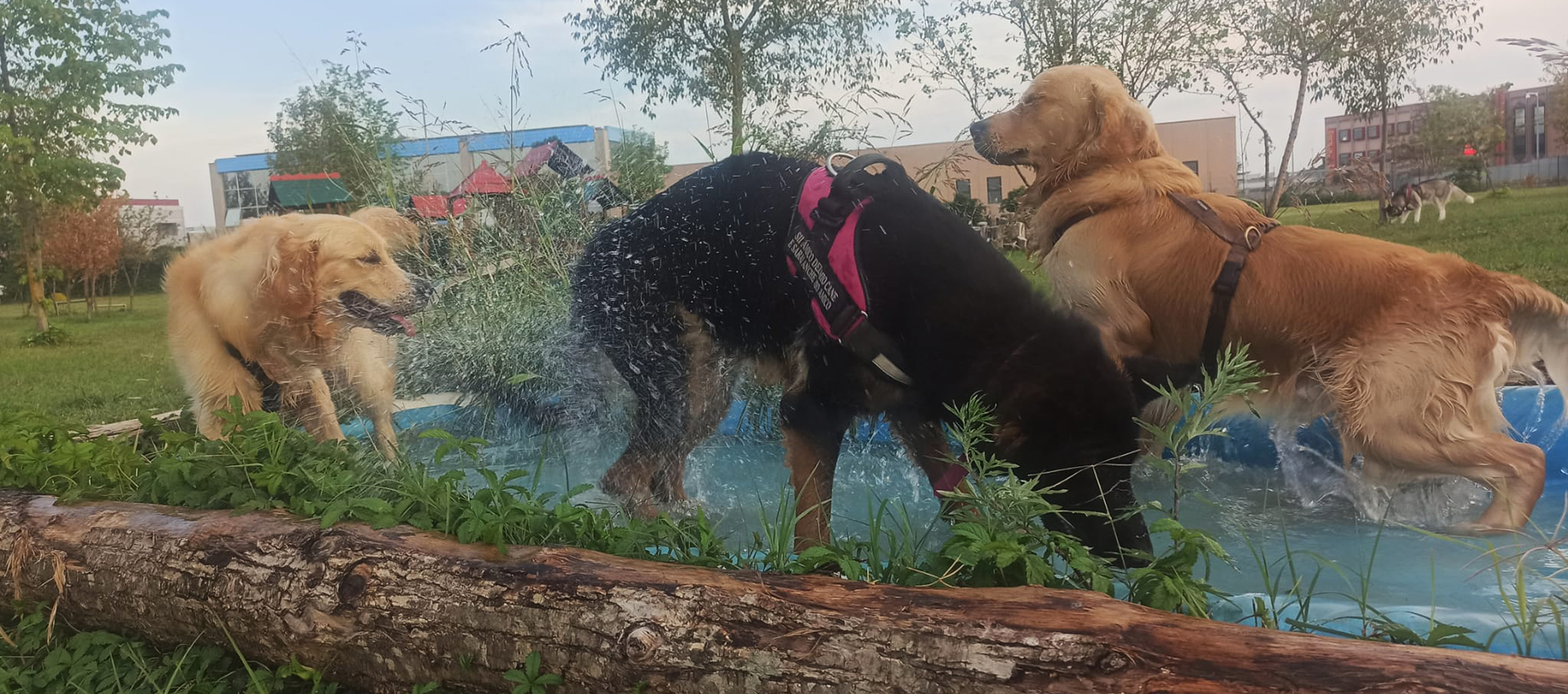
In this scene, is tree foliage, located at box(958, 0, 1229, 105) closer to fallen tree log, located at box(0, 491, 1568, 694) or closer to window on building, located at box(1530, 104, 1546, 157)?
window on building, located at box(1530, 104, 1546, 157)

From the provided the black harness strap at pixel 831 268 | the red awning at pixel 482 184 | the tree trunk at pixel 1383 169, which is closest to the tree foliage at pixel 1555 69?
the tree trunk at pixel 1383 169

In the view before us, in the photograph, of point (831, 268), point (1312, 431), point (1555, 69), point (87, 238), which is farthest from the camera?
point (87, 238)

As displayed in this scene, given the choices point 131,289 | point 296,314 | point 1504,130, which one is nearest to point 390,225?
point 296,314

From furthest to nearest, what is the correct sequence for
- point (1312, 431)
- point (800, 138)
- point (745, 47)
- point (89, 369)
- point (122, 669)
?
point (89, 369) → point (800, 138) → point (745, 47) → point (1312, 431) → point (122, 669)

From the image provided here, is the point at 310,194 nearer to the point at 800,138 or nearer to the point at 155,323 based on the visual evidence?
the point at 155,323

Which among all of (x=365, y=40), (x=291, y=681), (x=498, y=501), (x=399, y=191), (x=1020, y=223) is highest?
(x=365, y=40)

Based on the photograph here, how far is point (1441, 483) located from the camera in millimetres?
2594

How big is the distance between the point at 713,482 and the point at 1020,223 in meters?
1.53

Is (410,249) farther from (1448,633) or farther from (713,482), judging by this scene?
(1448,633)

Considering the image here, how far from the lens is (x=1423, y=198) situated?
2773mm

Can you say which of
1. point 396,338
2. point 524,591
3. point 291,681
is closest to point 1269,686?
point 524,591

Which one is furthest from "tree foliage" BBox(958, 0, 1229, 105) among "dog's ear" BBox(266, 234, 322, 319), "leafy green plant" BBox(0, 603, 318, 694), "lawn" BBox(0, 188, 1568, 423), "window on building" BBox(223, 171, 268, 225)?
"window on building" BBox(223, 171, 268, 225)

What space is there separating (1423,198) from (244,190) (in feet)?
16.1

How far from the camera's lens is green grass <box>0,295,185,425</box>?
13.5 ft
